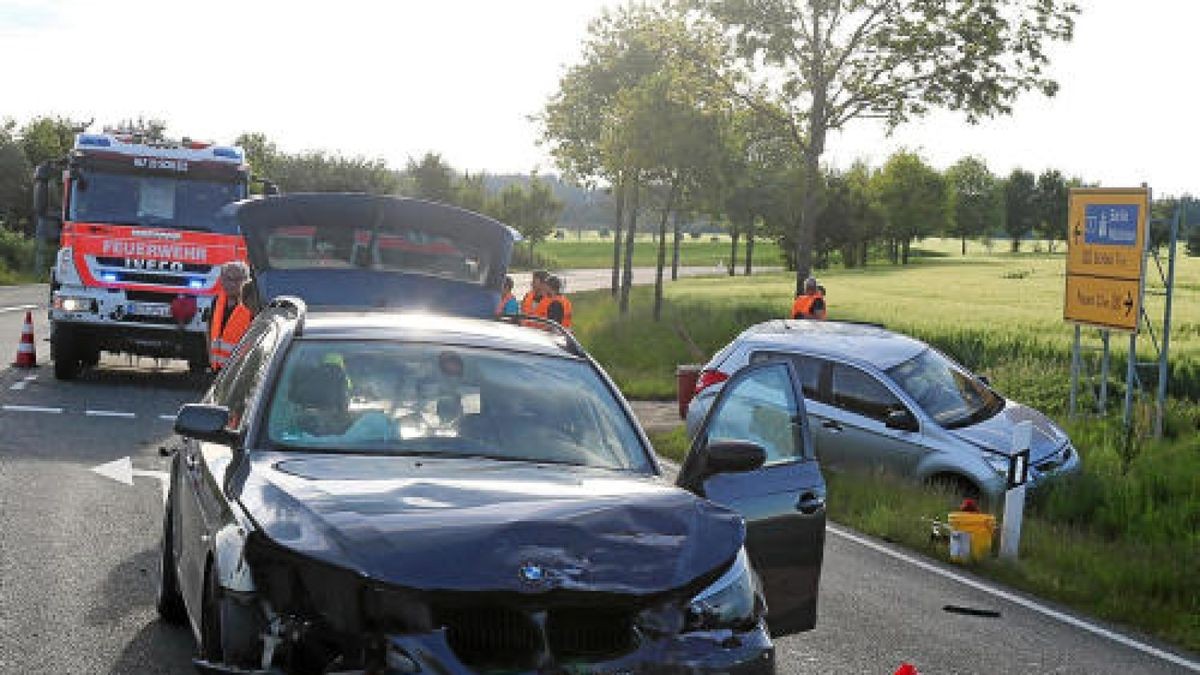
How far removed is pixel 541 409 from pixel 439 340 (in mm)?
548

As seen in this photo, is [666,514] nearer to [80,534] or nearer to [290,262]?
[80,534]

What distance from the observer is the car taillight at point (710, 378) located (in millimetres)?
15797

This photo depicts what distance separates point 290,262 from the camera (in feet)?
39.0

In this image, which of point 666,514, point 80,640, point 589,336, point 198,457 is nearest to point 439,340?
point 198,457

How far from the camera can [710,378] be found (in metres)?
15.9

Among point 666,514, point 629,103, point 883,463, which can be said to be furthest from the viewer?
point 629,103

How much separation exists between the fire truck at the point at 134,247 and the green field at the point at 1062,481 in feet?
21.2

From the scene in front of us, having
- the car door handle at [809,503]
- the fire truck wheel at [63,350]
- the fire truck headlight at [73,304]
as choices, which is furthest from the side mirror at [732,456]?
the fire truck wheel at [63,350]

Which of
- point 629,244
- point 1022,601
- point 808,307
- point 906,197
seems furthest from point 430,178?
point 1022,601

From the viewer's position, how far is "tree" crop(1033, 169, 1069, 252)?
142 m

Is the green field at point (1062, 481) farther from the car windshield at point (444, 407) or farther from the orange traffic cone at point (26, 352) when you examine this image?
the orange traffic cone at point (26, 352)

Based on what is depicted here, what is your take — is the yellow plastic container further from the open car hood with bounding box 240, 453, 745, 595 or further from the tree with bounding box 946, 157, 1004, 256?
the tree with bounding box 946, 157, 1004, 256

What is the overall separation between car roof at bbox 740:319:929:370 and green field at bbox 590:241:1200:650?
123cm

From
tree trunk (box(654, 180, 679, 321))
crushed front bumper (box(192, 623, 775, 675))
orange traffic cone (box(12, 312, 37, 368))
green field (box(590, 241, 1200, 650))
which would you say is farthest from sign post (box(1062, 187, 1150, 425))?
tree trunk (box(654, 180, 679, 321))
